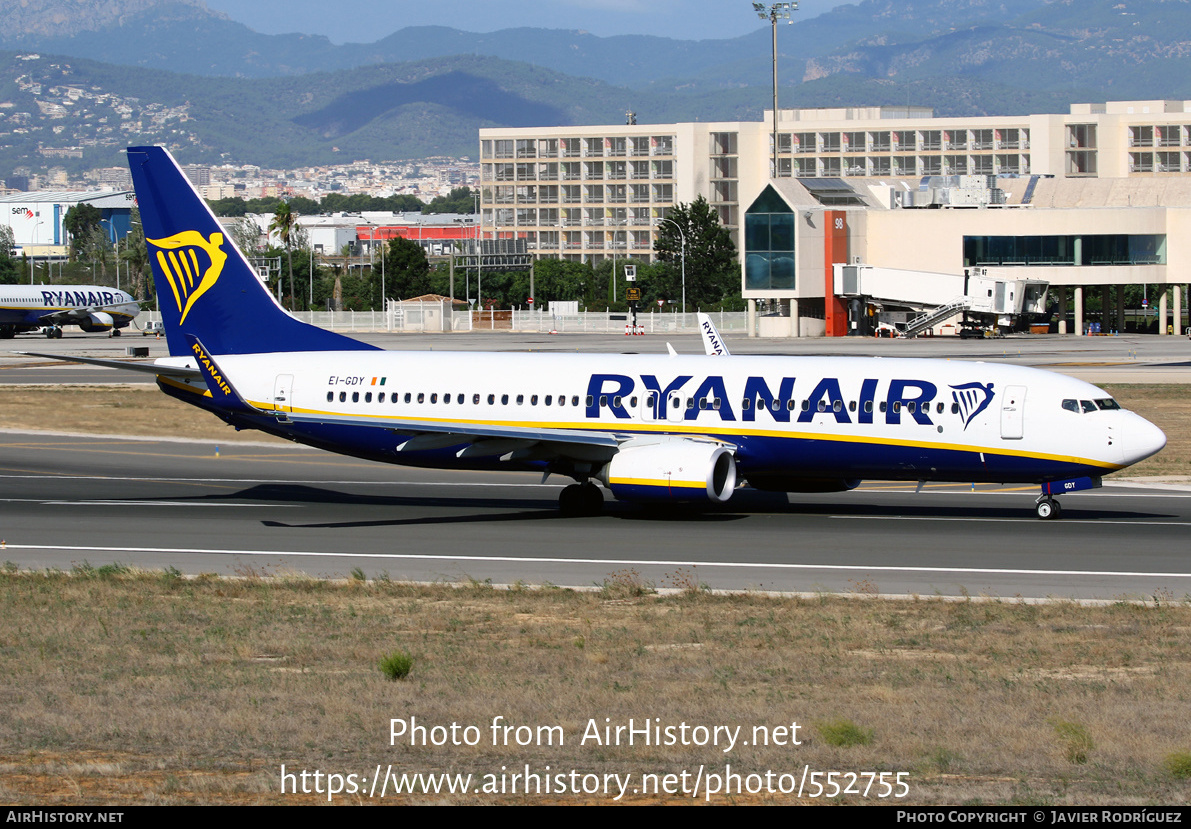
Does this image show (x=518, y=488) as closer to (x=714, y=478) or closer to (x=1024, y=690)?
(x=714, y=478)

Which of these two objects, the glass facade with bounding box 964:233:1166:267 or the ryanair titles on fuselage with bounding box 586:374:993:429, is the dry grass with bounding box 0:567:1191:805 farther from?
the glass facade with bounding box 964:233:1166:267

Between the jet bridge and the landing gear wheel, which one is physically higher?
the jet bridge

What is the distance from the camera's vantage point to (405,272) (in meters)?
186

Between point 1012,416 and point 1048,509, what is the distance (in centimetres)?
296

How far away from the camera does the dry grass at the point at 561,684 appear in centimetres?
1351

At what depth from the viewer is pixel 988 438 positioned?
104 feet

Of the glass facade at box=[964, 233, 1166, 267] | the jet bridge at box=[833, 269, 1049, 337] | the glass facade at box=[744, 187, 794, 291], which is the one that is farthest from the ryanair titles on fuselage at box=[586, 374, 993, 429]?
the glass facade at box=[964, 233, 1166, 267]

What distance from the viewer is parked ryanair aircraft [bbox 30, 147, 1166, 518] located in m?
31.5

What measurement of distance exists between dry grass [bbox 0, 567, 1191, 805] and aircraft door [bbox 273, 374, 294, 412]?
1043 centimetres

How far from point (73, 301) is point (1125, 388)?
105 m

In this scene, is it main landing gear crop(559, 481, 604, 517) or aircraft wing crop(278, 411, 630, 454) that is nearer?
aircraft wing crop(278, 411, 630, 454)

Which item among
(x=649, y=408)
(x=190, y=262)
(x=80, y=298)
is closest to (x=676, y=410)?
(x=649, y=408)

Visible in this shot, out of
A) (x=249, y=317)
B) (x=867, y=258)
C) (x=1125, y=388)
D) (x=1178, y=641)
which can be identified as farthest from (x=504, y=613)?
(x=867, y=258)

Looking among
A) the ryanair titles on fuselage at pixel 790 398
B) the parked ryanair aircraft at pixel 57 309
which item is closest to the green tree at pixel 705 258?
the parked ryanair aircraft at pixel 57 309
